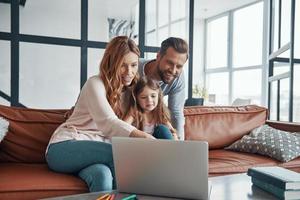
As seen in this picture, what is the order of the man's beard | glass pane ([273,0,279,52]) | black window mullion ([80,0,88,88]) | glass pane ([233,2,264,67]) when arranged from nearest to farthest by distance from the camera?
1. the man's beard
2. black window mullion ([80,0,88,88])
3. glass pane ([273,0,279,52])
4. glass pane ([233,2,264,67])

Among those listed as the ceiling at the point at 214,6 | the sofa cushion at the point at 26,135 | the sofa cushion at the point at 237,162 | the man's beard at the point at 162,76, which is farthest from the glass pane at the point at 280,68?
the ceiling at the point at 214,6

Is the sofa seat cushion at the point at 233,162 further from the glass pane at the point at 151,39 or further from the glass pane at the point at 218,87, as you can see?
the glass pane at the point at 218,87

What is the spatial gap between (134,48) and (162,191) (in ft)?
2.75

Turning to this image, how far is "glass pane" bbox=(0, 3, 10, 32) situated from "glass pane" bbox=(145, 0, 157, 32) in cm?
155

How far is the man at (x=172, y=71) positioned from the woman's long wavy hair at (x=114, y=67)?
0.21m

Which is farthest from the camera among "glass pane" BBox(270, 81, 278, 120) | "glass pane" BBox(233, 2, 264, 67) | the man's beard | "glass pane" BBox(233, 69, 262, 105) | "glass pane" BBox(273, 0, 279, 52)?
"glass pane" BBox(233, 69, 262, 105)

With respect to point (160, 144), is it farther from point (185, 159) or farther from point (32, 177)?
point (32, 177)

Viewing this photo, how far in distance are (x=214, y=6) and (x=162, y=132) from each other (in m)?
6.43

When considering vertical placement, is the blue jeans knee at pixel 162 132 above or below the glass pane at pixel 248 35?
below

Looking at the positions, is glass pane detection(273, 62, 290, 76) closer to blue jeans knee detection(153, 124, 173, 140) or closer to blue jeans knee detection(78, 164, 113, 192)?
blue jeans knee detection(153, 124, 173, 140)

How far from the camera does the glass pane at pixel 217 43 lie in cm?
829

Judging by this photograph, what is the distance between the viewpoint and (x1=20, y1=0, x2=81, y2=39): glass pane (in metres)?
3.60

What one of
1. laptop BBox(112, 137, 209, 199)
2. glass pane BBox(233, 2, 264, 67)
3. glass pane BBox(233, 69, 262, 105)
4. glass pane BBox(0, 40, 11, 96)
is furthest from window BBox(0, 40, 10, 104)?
glass pane BBox(233, 2, 264, 67)

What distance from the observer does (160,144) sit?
41.4 inches
